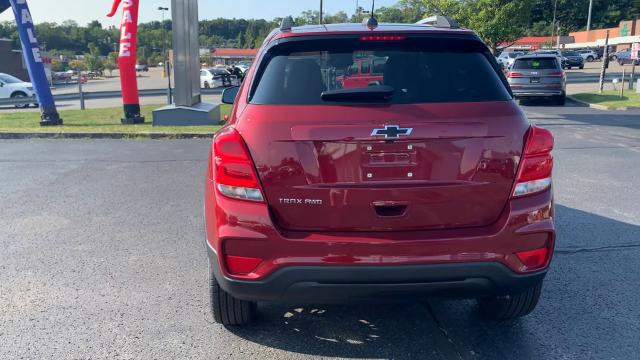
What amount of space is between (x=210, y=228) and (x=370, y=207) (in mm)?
872

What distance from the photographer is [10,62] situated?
51688 millimetres

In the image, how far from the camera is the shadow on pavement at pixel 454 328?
318 centimetres

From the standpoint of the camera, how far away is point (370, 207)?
8.91 ft

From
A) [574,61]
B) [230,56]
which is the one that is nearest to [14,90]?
[574,61]

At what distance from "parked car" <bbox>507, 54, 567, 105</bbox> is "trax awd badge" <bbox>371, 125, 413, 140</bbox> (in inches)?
708

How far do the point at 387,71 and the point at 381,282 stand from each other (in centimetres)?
114

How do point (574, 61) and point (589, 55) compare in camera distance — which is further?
point (589, 55)

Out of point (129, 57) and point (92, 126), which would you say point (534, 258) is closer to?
point (92, 126)

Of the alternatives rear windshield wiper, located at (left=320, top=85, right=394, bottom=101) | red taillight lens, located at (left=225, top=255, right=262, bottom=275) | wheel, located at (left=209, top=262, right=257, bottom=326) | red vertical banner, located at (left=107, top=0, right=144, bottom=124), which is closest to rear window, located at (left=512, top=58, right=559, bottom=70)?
red vertical banner, located at (left=107, top=0, right=144, bottom=124)

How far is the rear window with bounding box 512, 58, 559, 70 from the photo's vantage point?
19469mm

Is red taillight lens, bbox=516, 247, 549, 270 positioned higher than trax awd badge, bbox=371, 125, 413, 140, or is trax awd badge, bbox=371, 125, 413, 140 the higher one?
trax awd badge, bbox=371, 125, 413, 140

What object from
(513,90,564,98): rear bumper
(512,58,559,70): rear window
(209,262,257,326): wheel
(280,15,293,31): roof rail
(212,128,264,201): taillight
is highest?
(280,15,293,31): roof rail

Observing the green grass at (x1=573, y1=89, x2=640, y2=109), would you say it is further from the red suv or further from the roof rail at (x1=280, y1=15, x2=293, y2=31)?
the red suv

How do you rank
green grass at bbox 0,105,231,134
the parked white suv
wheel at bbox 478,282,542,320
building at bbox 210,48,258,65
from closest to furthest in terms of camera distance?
wheel at bbox 478,282,542,320, green grass at bbox 0,105,231,134, the parked white suv, building at bbox 210,48,258,65
